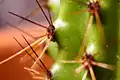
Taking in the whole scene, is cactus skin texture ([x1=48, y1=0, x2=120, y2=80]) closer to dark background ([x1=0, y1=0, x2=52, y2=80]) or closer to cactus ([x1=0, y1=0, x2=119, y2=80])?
cactus ([x1=0, y1=0, x2=119, y2=80])

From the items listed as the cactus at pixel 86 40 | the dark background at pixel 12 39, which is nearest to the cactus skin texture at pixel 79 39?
the cactus at pixel 86 40

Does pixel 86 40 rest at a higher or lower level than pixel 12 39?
higher

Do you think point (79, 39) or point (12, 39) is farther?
point (12, 39)

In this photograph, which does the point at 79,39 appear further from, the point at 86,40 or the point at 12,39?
the point at 12,39

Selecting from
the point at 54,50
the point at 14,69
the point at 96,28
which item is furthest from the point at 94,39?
the point at 14,69

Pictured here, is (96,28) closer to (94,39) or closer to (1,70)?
(94,39)

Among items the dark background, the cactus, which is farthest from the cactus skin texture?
the dark background

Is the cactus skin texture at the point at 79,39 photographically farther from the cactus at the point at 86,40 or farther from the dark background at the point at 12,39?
the dark background at the point at 12,39

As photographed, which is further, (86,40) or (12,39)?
(12,39)

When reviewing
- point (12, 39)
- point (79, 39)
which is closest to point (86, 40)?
point (79, 39)
